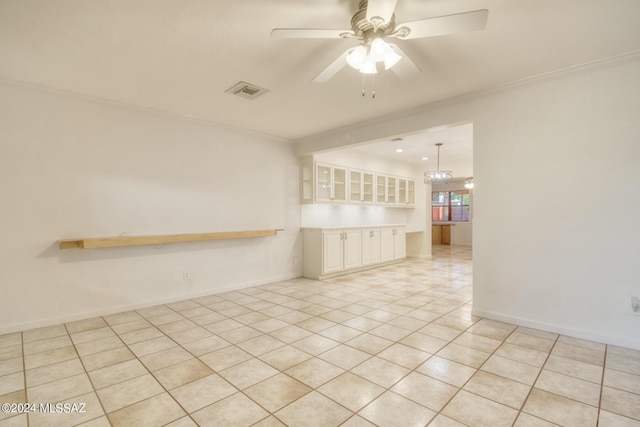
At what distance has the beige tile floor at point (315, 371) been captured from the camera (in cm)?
184

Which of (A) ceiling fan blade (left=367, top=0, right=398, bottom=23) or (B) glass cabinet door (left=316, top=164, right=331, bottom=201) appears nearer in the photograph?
(A) ceiling fan blade (left=367, top=0, right=398, bottom=23)

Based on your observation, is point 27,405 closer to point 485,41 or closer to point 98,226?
point 98,226

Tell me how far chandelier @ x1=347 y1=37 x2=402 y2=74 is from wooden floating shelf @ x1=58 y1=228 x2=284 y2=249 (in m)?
3.15

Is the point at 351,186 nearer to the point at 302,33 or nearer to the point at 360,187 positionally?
the point at 360,187

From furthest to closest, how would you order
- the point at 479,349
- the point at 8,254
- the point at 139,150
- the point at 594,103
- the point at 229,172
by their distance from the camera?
the point at 229,172, the point at 139,150, the point at 8,254, the point at 594,103, the point at 479,349

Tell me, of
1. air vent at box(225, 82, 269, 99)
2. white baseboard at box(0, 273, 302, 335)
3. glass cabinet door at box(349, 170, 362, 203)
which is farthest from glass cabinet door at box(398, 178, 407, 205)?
air vent at box(225, 82, 269, 99)

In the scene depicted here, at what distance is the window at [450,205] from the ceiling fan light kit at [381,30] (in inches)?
409

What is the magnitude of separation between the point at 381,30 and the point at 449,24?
1.40 feet

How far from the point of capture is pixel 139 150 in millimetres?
3941

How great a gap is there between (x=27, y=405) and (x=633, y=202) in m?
4.95

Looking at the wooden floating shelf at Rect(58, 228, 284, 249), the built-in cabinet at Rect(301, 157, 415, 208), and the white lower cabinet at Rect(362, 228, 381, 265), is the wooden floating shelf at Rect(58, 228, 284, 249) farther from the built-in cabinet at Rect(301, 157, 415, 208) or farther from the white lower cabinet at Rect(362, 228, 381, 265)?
the white lower cabinet at Rect(362, 228, 381, 265)

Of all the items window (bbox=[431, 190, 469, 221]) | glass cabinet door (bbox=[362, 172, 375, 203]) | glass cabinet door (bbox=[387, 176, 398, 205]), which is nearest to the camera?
glass cabinet door (bbox=[362, 172, 375, 203])

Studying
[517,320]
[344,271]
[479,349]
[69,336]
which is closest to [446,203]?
[344,271]

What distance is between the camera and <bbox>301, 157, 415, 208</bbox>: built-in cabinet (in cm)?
581
